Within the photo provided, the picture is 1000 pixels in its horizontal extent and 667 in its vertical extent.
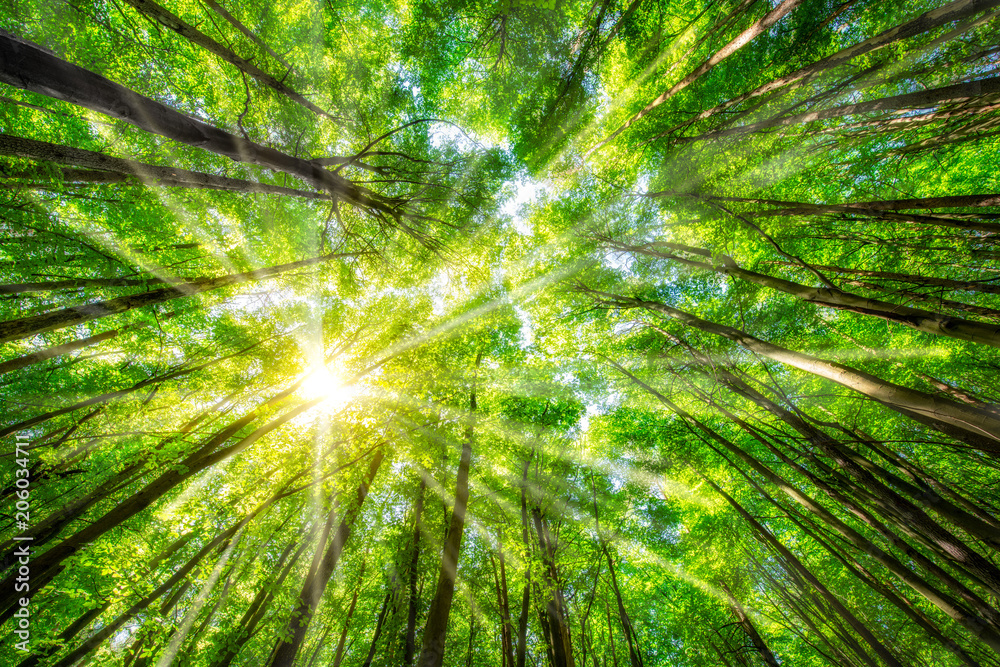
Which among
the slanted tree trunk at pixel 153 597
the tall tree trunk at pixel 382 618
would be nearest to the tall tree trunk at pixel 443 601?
the tall tree trunk at pixel 382 618

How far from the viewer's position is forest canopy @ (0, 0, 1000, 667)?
3826 mm

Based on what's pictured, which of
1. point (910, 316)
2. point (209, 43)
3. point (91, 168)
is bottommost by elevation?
point (910, 316)

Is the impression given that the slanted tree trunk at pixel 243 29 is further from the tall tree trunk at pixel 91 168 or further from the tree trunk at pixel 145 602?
the tree trunk at pixel 145 602

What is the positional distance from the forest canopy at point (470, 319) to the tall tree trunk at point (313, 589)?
0.07m

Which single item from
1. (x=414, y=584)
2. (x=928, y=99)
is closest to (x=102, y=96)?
(x=928, y=99)

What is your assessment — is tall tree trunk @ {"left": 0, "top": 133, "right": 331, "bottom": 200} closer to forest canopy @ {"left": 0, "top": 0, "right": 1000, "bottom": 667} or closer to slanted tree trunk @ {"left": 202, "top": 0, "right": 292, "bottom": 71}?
forest canopy @ {"left": 0, "top": 0, "right": 1000, "bottom": 667}

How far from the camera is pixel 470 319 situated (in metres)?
7.09

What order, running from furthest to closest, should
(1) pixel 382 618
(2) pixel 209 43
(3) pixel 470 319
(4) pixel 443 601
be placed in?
(3) pixel 470 319 < (1) pixel 382 618 < (2) pixel 209 43 < (4) pixel 443 601

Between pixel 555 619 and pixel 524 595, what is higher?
pixel 524 595

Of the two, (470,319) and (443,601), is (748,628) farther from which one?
(470,319)

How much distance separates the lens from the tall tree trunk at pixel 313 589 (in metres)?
4.29

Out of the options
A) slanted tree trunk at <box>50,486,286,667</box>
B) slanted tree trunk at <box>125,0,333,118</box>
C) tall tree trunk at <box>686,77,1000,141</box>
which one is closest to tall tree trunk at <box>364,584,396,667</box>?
slanted tree trunk at <box>50,486,286,667</box>

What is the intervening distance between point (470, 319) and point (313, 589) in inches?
214

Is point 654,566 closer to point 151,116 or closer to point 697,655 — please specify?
point 697,655
